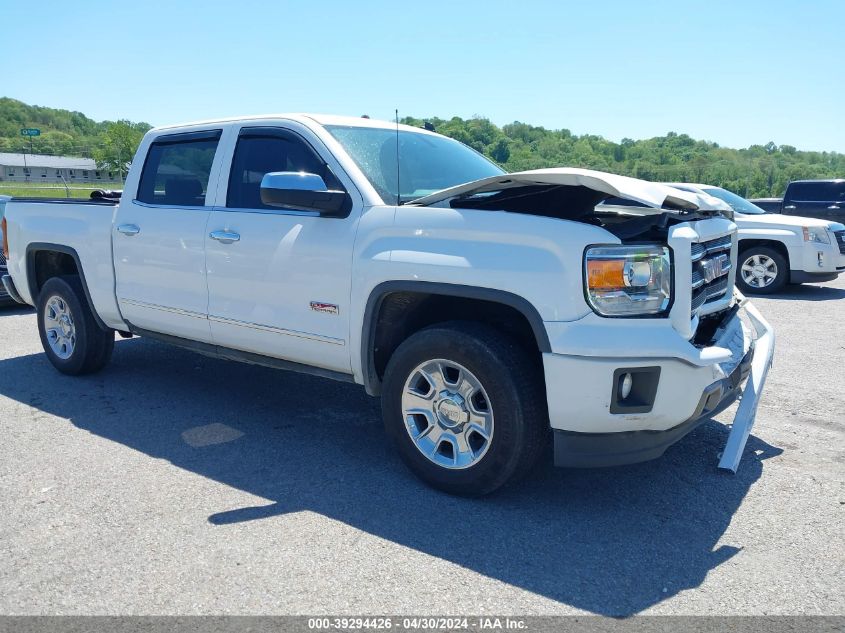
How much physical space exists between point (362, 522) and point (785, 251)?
31.3ft

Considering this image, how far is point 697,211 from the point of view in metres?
3.75

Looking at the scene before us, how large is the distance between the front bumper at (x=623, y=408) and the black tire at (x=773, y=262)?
8.36 metres

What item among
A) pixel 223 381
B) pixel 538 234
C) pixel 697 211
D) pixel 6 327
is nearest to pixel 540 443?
pixel 538 234

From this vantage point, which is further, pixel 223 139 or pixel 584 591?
pixel 223 139

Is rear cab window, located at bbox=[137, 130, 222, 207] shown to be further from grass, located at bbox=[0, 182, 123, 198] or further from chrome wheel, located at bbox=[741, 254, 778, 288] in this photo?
chrome wheel, located at bbox=[741, 254, 778, 288]

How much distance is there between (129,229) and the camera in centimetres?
512

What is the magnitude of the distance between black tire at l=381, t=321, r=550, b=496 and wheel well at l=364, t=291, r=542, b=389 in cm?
14

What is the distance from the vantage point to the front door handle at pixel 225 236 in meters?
4.38

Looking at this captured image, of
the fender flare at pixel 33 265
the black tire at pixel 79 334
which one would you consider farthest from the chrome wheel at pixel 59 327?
the fender flare at pixel 33 265

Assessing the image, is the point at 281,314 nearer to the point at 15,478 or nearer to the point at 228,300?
the point at 228,300

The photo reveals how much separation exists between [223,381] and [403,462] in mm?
2509

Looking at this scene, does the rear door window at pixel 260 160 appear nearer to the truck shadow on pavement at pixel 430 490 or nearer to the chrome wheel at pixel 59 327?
the truck shadow on pavement at pixel 430 490

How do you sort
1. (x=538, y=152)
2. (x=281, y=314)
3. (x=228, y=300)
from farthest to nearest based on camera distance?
(x=538, y=152) < (x=228, y=300) < (x=281, y=314)

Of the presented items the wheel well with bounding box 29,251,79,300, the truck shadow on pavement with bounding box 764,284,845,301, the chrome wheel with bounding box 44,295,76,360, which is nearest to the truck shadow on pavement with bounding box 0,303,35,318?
the wheel well with bounding box 29,251,79,300
